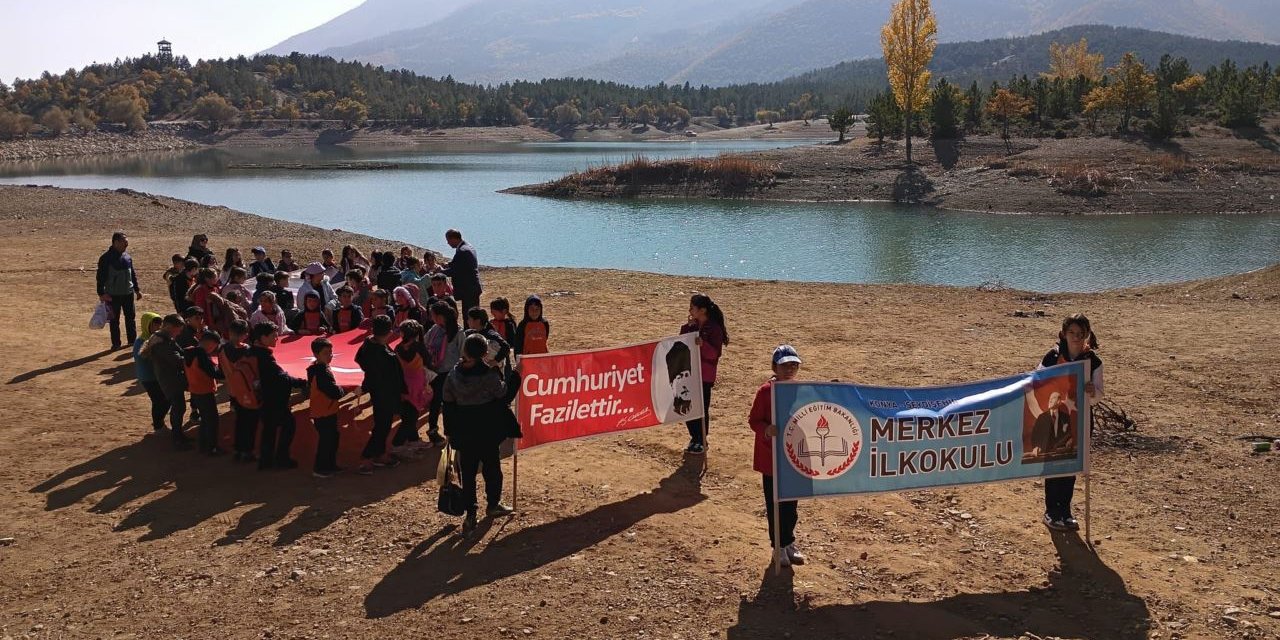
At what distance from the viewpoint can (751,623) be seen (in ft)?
20.9

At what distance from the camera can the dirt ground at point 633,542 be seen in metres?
6.45

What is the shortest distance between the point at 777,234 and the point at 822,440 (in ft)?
121

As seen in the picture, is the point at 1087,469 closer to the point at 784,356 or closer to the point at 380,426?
the point at 784,356

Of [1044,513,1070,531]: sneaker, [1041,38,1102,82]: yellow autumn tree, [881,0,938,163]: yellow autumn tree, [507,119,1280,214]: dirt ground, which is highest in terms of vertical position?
[1041,38,1102,82]: yellow autumn tree

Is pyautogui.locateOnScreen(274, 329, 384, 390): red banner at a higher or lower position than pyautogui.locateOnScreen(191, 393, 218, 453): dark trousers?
higher

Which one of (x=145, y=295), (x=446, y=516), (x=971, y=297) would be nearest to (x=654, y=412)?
(x=446, y=516)

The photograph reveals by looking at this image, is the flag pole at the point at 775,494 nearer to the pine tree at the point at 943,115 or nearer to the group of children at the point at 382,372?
the group of children at the point at 382,372

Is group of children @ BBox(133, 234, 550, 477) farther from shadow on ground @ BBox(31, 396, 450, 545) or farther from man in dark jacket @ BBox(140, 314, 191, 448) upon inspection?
shadow on ground @ BBox(31, 396, 450, 545)

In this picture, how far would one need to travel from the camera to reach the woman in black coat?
7.43 meters

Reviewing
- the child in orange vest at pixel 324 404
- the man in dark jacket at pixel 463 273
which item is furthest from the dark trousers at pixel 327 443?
the man in dark jacket at pixel 463 273

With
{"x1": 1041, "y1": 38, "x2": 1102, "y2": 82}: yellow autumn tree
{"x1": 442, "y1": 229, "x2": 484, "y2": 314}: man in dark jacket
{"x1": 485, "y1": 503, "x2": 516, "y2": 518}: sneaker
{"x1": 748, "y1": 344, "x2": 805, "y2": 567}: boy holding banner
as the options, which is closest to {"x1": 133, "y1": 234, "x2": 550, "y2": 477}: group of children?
{"x1": 485, "y1": 503, "x2": 516, "y2": 518}: sneaker

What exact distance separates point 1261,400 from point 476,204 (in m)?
49.8

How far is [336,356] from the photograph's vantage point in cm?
1081

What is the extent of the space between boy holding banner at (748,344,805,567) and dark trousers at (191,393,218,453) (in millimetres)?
5890
